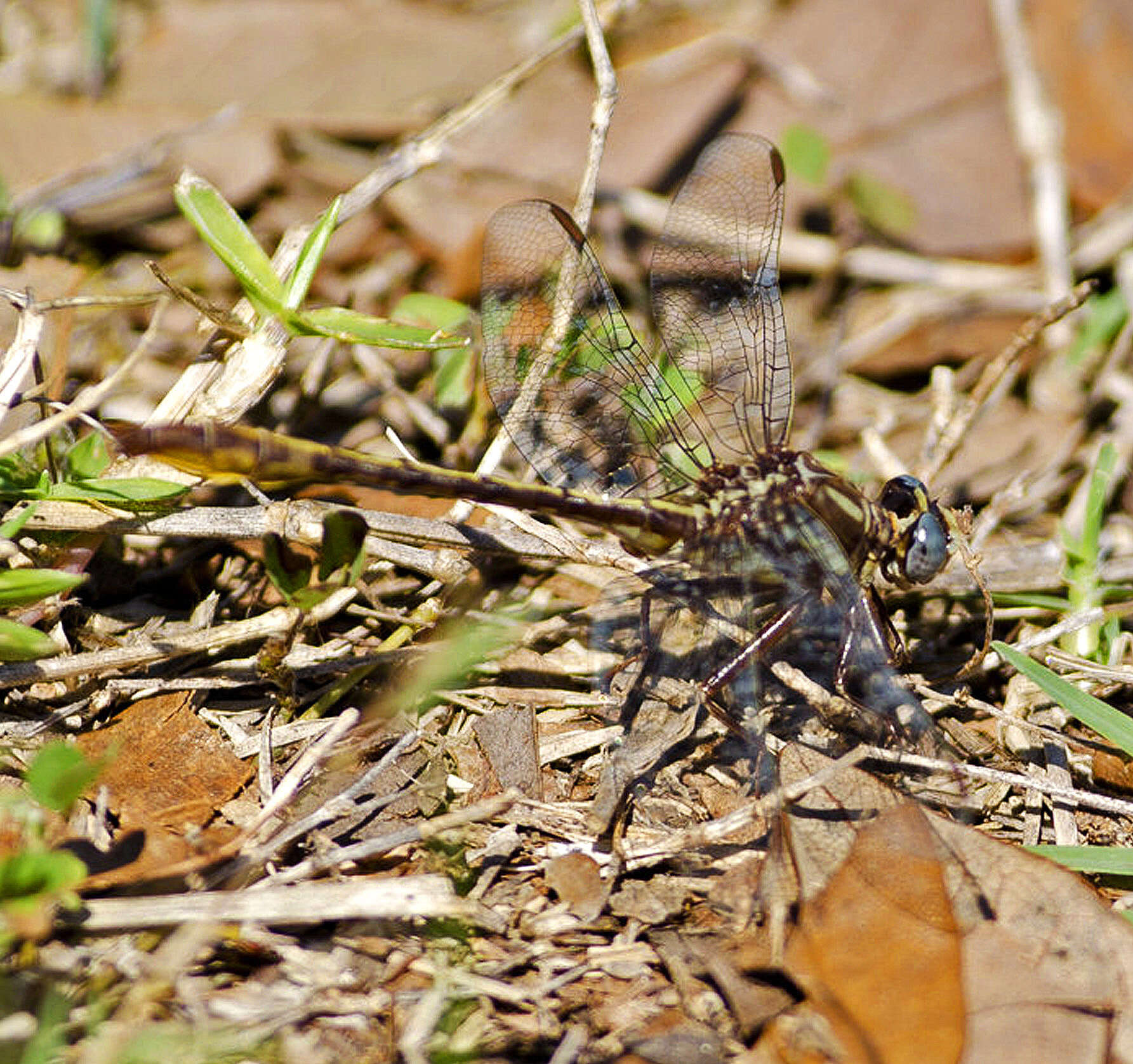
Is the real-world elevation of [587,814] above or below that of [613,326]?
below

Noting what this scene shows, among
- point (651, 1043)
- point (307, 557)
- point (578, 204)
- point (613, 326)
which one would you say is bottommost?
point (651, 1043)

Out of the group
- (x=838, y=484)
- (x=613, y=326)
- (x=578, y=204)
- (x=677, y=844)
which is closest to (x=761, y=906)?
(x=677, y=844)

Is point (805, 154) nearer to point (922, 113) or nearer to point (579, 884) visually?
point (922, 113)

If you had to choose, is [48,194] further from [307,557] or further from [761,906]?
[761,906]

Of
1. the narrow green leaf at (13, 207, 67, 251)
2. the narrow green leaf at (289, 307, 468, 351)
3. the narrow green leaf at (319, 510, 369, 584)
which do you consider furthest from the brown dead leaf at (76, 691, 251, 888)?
the narrow green leaf at (13, 207, 67, 251)

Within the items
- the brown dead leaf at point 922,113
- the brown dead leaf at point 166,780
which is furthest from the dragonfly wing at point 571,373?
the brown dead leaf at point 922,113

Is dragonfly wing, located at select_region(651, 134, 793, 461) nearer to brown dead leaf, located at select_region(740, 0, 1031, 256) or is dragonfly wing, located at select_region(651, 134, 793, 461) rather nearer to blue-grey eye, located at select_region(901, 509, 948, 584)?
blue-grey eye, located at select_region(901, 509, 948, 584)

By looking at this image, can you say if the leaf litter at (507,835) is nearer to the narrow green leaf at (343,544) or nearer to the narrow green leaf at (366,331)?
the narrow green leaf at (343,544)
